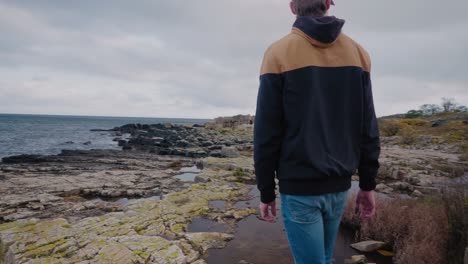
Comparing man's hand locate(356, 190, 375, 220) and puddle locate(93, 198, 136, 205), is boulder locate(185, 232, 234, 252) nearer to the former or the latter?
man's hand locate(356, 190, 375, 220)

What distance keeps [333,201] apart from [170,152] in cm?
2246

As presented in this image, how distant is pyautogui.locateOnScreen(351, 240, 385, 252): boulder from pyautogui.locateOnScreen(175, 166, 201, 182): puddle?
8641 mm

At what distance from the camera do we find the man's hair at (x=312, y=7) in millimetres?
1946

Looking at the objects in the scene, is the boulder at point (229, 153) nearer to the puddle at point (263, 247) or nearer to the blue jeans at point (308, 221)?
the puddle at point (263, 247)

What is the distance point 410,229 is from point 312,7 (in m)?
5.47

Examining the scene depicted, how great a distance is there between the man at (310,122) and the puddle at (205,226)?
530cm

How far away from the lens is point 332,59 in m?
1.91

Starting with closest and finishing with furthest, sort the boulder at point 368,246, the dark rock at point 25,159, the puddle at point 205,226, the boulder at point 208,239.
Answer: the boulder at point 368,246
the boulder at point 208,239
the puddle at point 205,226
the dark rock at point 25,159

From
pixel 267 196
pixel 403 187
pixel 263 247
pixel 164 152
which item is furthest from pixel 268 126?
pixel 164 152

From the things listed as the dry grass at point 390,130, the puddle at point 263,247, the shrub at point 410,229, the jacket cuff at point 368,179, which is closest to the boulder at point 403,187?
the shrub at point 410,229

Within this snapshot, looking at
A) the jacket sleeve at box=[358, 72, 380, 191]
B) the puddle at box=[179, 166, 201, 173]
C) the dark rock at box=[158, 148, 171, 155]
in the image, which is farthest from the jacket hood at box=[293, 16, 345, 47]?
the dark rock at box=[158, 148, 171, 155]

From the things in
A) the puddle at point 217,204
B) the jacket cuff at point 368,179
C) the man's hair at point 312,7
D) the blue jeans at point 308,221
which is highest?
the man's hair at point 312,7

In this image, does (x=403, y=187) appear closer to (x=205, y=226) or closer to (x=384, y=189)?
(x=384, y=189)

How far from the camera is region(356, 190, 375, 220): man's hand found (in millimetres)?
2340
